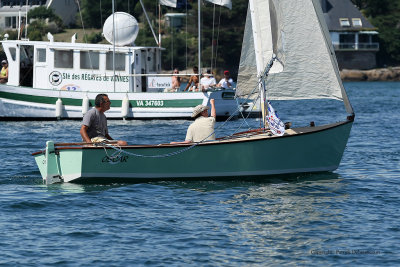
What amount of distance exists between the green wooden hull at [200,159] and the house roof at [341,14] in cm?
9911

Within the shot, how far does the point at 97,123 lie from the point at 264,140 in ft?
11.8

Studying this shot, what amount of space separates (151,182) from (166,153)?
96cm

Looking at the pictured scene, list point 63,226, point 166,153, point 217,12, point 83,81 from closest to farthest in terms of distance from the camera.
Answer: point 63,226
point 166,153
point 83,81
point 217,12

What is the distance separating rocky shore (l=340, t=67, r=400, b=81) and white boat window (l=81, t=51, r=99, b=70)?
254 ft

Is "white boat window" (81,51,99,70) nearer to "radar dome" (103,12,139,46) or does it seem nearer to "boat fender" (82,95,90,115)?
"radar dome" (103,12,139,46)

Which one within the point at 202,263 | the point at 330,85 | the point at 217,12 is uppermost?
the point at 217,12

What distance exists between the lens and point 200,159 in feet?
58.9

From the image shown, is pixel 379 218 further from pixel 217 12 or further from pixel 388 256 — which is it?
pixel 217 12

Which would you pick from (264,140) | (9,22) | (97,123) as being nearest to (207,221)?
(264,140)

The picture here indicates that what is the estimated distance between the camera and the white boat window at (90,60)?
118 ft

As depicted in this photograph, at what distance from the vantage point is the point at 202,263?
1221cm

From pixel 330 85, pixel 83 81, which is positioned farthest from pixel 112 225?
pixel 83 81

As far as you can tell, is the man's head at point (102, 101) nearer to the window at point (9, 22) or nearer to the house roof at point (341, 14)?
the house roof at point (341, 14)

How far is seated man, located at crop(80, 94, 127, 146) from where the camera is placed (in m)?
17.3
